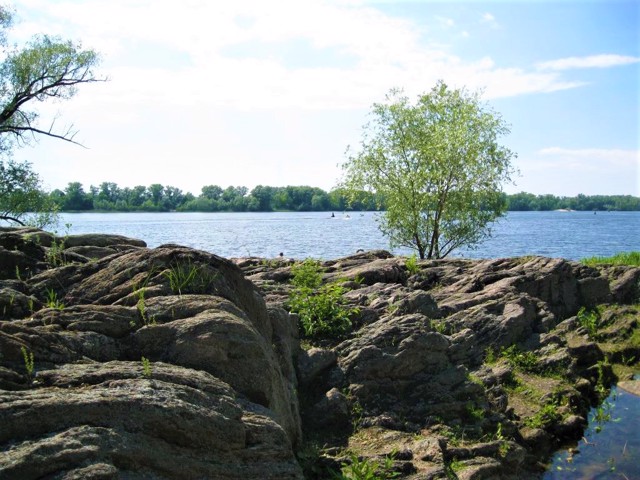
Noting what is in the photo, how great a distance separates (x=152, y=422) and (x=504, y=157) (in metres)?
28.2

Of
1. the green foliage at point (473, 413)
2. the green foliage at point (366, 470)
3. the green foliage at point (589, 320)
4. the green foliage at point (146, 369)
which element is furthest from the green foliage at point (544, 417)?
the green foliage at point (146, 369)

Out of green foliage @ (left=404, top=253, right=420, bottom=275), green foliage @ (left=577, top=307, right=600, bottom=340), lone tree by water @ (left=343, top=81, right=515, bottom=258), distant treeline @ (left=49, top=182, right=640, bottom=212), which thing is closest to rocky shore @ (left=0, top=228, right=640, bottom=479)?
green foliage @ (left=577, top=307, right=600, bottom=340)

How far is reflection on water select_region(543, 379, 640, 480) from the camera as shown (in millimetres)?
9578

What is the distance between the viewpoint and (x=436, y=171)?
96.6ft

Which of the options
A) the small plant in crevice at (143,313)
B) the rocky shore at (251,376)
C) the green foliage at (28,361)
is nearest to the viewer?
the rocky shore at (251,376)

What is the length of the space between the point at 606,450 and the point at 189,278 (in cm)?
762

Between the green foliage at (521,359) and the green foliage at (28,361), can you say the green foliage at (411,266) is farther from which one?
the green foliage at (28,361)

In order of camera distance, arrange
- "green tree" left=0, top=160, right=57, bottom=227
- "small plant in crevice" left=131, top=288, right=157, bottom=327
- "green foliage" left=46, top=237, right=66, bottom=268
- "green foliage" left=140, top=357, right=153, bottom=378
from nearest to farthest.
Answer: "green foliage" left=140, top=357, right=153, bottom=378 < "small plant in crevice" left=131, top=288, right=157, bottom=327 < "green foliage" left=46, top=237, right=66, bottom=268 < "green tree" left=0, top=160, right=57, bottom=227

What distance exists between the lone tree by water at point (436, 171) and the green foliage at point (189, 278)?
22.6 metres

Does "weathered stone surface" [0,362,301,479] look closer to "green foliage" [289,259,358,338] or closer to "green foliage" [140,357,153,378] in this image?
"green foliage" [140,357,153,378]

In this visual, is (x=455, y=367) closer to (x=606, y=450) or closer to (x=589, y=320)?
(x=606, y=450)

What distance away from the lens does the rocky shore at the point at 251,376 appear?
5.26 metres

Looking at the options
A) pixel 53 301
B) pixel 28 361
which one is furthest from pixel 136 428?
pixel 53 301

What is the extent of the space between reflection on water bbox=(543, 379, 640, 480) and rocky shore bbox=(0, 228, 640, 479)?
309 millimetres
